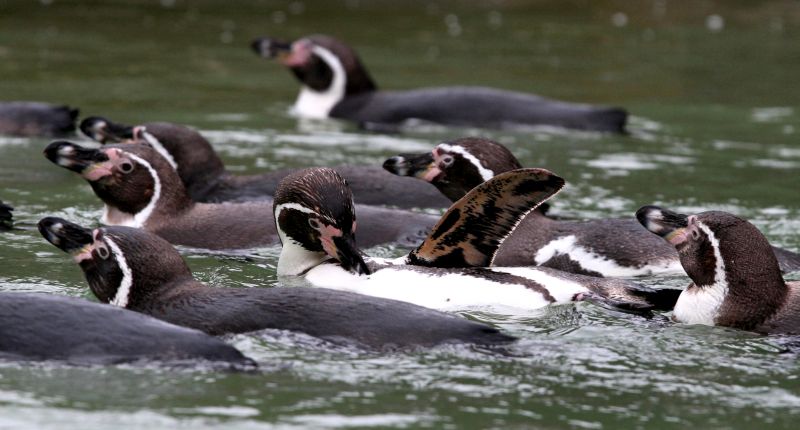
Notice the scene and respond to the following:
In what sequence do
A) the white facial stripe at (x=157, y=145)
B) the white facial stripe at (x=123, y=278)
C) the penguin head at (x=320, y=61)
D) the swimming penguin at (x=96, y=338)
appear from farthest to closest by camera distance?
1. the penguin head at (x=320, y=61)
2. the white facial stripe at (x=157, y=145)
3. the white facial stripe at (x=123, y=278)
4. the swimming penguin at (x=96, y=338)

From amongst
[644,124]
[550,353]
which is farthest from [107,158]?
[644,124]

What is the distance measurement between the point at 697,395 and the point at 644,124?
722 centimetres

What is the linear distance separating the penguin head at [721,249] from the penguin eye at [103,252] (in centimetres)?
222

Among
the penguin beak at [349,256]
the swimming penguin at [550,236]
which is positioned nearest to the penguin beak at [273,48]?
the swimming penguin at [550,236]

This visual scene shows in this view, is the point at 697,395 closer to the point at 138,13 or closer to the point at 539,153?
the point at 539,153

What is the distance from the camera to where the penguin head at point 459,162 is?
7.25 metres

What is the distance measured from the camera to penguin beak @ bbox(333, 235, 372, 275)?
6172 mm

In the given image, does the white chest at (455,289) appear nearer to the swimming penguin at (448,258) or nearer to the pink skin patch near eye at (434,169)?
the swimming penguin at (448,258)

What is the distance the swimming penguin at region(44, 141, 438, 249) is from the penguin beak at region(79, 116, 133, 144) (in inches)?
38.7

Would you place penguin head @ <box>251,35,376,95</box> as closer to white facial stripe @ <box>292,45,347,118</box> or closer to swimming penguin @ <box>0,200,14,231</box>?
white facial stripe @ <box>292,45,347,118</box>

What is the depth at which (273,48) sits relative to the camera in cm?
1204

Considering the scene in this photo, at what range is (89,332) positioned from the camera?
5043 millimetres

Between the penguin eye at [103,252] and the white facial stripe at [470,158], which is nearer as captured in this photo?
the penguin eye at [103,252]

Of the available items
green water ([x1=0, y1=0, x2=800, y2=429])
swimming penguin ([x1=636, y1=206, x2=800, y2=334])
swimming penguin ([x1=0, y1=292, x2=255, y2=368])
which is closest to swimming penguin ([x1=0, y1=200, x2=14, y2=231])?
green water ([x1=0, y1=0, x2=800, y2=429])
